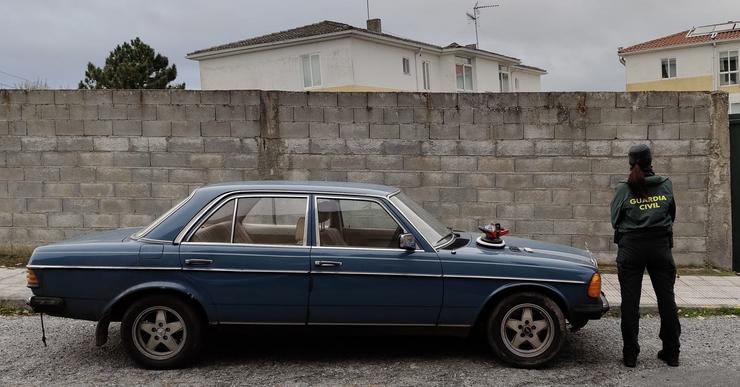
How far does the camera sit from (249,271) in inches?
193

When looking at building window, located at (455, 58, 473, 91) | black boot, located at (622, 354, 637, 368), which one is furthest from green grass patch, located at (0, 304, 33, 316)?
building window, located at (455, 58, 473, 91)

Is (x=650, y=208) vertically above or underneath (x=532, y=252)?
above

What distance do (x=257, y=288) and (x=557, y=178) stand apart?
529 centimetres

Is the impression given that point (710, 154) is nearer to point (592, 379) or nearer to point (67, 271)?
point (592, 379)

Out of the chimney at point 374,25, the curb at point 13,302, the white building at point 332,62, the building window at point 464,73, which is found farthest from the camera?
the building window at point 464,73

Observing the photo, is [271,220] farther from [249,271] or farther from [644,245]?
[644,245]

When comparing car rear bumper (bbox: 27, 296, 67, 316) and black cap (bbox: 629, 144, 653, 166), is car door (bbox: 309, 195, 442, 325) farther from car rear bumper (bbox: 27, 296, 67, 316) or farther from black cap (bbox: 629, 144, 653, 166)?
car rear bumper (bbox: 27, 296, 67, 316)

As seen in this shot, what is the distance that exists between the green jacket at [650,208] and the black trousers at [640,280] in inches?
3.8

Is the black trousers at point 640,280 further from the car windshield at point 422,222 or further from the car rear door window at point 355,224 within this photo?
the car rear door window at point 355,224

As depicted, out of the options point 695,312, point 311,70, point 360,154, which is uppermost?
point 311,70

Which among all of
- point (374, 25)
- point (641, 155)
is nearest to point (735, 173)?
point (641, 155)

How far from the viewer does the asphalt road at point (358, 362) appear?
15.7 feet

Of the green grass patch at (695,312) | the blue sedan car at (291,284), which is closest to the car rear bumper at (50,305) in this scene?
the blue sedan car at (291,284)

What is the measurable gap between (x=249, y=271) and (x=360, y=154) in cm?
421
